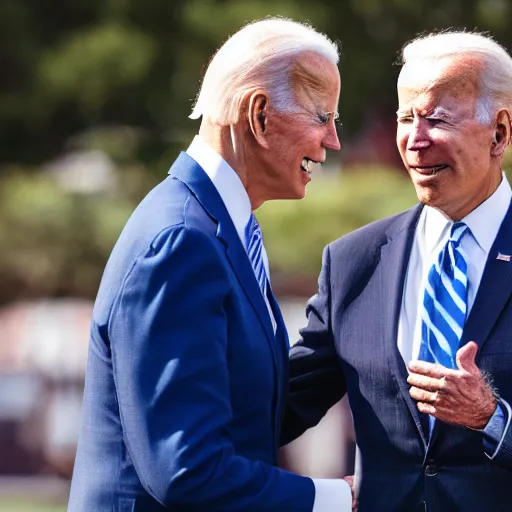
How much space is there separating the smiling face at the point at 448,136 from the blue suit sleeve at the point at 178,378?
0.89m

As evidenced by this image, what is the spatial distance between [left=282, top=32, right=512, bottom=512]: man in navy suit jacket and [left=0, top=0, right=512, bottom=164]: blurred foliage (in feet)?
23.0

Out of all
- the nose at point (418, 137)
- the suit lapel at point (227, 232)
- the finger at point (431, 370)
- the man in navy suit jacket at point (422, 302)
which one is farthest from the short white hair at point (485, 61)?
the suit lapel at point (227, 232)

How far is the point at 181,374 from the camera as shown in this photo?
267 cm

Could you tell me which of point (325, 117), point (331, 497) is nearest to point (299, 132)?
point (325, 117)

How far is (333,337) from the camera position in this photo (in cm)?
354

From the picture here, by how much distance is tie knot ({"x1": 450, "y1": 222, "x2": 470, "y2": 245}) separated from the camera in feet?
11.3

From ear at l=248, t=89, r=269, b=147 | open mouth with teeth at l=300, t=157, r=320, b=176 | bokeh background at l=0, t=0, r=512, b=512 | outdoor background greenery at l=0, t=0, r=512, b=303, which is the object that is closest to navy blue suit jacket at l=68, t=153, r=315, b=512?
ear at l=248, t=89, r=269, b=147

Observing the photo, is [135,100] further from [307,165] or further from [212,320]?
[212,320]

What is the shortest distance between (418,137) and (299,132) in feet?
1.65

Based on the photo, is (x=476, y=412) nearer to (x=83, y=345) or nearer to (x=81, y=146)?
(x=81, y=146)

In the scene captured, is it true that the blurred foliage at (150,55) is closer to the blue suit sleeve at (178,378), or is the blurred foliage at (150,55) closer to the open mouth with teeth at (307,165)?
the open mouth with teeth at (307,165)

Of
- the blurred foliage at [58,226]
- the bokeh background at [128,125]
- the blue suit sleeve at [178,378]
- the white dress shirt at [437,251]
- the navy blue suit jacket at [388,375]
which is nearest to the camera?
the blue suit sleeve at [178,378]

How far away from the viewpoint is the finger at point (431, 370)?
3080mm

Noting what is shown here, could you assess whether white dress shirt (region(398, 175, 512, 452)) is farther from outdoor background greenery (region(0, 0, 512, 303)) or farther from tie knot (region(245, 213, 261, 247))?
outdoor background greenery (region(0, 0, 512, 303))
